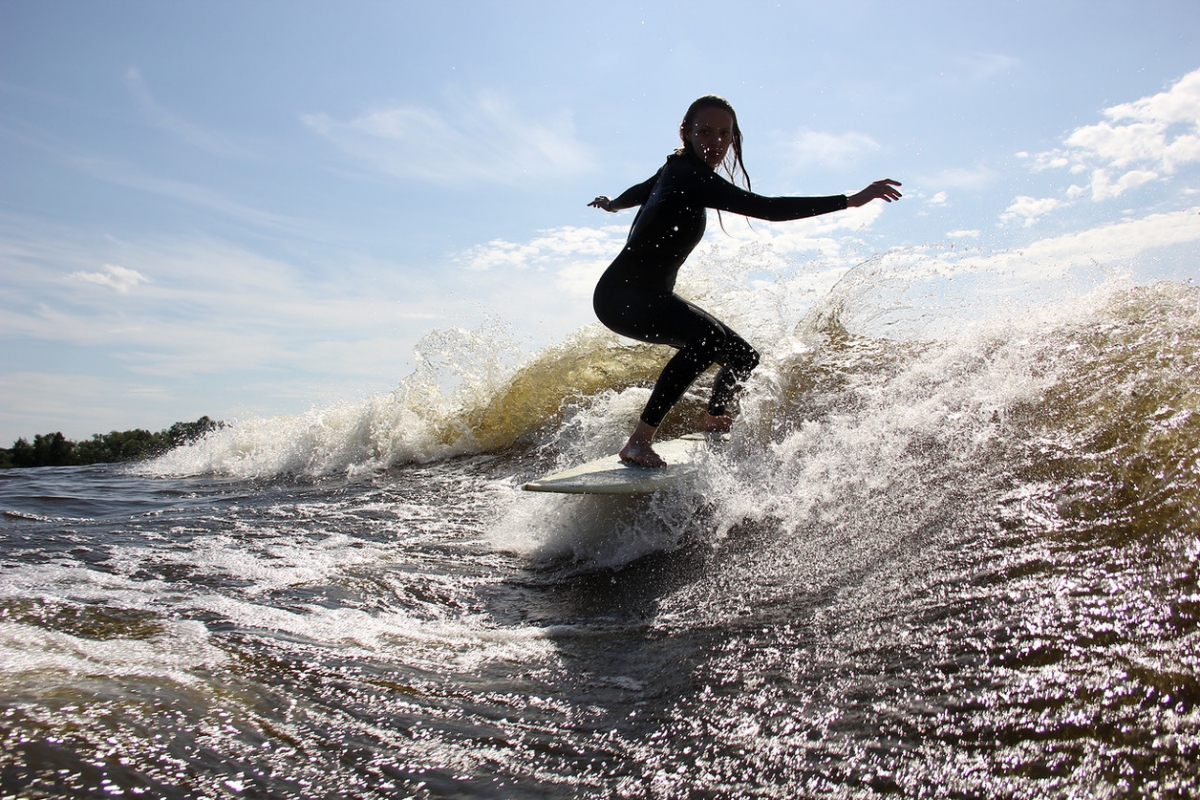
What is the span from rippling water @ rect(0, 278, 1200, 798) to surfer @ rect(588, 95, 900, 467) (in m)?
0.42

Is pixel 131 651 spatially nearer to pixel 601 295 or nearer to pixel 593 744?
pixel 593 744

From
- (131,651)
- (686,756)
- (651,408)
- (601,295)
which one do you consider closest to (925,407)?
(651,408)

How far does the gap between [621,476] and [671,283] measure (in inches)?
45.2

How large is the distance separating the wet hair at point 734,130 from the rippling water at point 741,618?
1280mm

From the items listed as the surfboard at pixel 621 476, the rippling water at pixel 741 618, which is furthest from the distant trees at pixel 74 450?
the surfboard at pixel 621 476

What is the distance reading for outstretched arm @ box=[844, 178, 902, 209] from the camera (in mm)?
3414

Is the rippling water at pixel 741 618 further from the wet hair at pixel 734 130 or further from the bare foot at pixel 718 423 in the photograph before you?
the wet hair at pixel 734 130

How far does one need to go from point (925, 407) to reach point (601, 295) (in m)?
1.80

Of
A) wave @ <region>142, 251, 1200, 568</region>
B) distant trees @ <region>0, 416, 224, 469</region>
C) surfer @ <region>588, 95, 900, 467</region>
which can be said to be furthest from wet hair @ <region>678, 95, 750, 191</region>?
distant trees @ <region>0, 416, 224, 469</region>

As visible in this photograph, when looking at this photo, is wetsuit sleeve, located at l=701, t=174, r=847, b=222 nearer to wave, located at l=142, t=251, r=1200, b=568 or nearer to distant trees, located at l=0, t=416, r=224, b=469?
wave, located at l=142, t=251, r=1200, b=568

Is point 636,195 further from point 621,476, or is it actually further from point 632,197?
point 621,476

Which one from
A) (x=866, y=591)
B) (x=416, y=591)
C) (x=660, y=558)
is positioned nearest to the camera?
(x=866, y=591)

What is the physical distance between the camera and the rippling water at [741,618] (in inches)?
55.8

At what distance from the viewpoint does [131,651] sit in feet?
6.63
